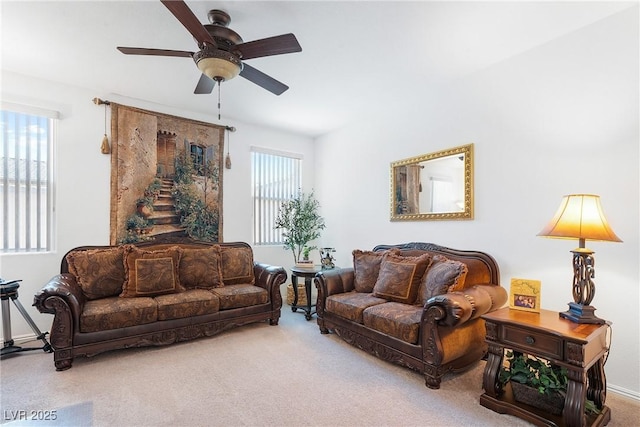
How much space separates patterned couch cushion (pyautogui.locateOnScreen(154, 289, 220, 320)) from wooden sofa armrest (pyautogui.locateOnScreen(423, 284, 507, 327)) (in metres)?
2.25

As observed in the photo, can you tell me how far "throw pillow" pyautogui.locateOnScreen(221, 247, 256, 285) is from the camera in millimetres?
4016

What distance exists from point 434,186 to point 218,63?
2613mm

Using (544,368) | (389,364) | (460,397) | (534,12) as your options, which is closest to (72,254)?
(389,364)

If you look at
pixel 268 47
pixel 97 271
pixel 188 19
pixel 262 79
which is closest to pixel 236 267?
pixel 97 271

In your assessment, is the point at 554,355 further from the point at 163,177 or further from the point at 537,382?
the point at 163,177

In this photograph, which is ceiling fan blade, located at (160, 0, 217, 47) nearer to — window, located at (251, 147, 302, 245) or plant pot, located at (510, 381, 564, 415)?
window, located at (251, 147, 302, 245)

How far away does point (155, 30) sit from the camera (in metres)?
2.50

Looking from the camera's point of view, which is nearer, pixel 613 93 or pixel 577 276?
pixel 577 276

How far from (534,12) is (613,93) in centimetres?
88

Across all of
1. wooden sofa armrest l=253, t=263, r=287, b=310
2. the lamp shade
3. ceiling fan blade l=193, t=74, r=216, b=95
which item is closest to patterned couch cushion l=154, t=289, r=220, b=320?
wooden sofa armrest l=253, t=263, r=287, b=310

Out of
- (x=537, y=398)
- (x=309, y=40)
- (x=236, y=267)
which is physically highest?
(x=309, y=40)

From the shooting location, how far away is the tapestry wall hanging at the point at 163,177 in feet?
12.5

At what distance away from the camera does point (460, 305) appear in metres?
2.30

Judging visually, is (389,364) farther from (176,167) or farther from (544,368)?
(176,167)
